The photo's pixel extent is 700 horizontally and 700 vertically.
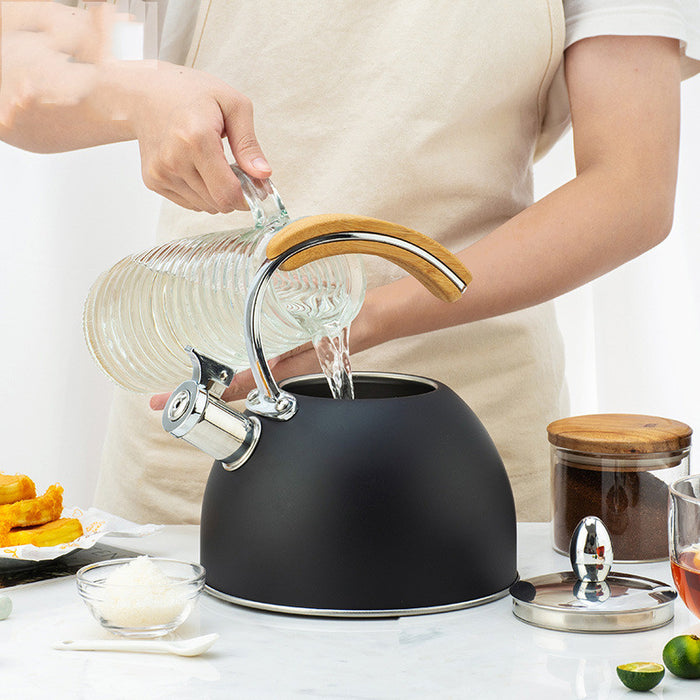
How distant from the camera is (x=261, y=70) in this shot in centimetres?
115

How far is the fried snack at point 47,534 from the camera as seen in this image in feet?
2.53

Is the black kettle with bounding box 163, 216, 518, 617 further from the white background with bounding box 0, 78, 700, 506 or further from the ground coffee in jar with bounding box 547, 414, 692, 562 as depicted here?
the white background with bounding box 0, 78, 700, 506

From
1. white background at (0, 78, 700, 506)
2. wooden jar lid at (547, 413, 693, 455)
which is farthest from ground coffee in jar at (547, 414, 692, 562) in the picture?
white background at (0, 78, 700, 506)

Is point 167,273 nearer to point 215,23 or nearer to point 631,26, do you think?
point 215,23

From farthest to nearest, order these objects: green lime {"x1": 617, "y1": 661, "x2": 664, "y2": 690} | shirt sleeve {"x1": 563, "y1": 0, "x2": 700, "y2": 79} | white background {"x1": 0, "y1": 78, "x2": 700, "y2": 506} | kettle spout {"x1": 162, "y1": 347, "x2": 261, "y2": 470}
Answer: white background {"x1": 0, "y1": 78, "x2": 700, "y2": 506}, shirt sleeve {"x1": 563, "y1": 0, "x2": 700, "y2": 79}, kettle spout {"x1": 162, "y1": 347, "x2": 261, "y2": 470}, green lime {"x1": 617, "y1": 661, "x2": 664, "y2": 690}

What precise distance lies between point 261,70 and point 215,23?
9cm

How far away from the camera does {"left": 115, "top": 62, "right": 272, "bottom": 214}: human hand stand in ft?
2.67

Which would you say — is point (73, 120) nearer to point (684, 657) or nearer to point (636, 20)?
point (636, 20)

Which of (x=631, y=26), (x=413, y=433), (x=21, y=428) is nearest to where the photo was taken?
(x=413, y=433)

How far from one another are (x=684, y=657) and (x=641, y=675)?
0.04m

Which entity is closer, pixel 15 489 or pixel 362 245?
pixel 362 245

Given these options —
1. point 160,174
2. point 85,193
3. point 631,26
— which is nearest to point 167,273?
point 160,174

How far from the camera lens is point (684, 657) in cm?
56

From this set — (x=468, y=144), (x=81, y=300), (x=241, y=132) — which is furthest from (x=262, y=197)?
(x=81, y=300)
